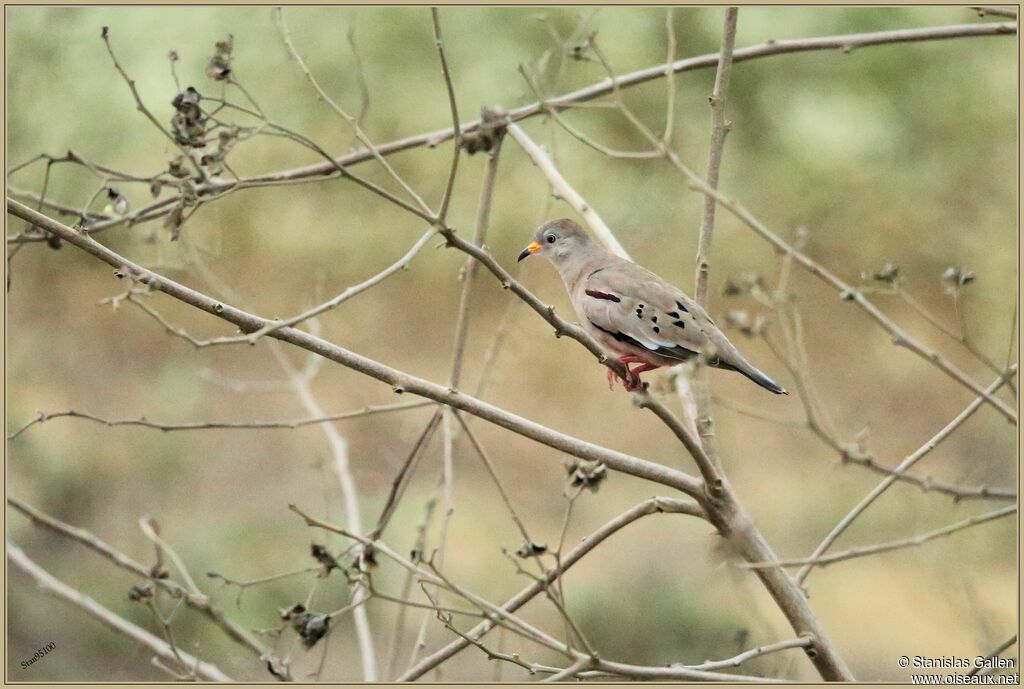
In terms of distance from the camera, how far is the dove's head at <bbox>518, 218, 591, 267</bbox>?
5179mm

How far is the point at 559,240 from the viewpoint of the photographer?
525 cm

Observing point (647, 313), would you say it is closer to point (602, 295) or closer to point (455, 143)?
point (602, 295)

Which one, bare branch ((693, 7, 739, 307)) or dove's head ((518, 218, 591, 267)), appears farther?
dove's head ((518, 218, 591, 267))

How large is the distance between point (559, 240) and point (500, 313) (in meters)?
4.86

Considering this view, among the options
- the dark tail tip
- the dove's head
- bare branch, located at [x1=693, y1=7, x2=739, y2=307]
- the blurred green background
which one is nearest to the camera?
bare branch, located at [x1=693, y1=7, x2=739, y2=307]

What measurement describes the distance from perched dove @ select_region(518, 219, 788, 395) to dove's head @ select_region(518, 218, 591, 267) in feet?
0.83

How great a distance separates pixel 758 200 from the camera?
367 inches

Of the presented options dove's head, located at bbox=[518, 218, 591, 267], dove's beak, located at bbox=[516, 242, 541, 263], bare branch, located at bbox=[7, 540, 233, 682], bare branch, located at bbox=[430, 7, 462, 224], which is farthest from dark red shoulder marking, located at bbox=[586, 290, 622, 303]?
bare branch, located at bbox=[7, 540, 233, 682]

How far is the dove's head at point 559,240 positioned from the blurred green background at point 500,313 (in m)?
2.03

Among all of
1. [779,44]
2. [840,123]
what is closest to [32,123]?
[779,44]

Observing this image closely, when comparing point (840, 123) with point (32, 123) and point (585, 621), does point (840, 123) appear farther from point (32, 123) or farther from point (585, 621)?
point (32, 123)

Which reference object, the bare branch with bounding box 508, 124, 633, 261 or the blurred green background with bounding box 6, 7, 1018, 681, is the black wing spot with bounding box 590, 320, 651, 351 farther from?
the blurred green background with bounding box 6, 7, 1018, 681

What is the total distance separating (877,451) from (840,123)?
2.92 meters

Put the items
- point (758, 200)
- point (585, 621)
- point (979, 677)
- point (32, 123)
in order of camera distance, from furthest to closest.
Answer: point (758, 200), point (32, 123), point (585, 621), point (979, 677)
